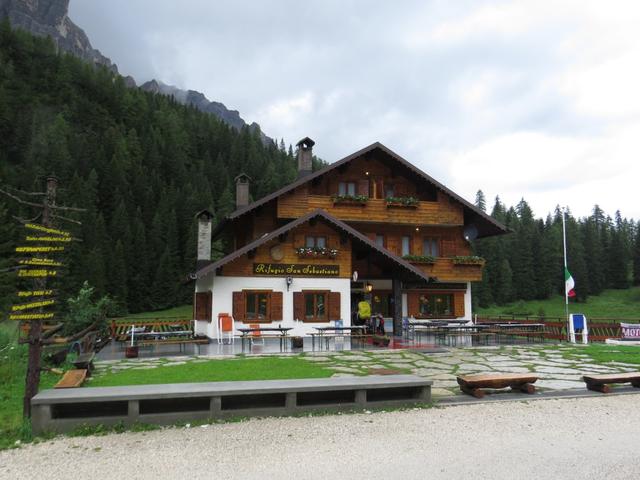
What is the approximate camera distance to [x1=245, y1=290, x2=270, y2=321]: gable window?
18.8m

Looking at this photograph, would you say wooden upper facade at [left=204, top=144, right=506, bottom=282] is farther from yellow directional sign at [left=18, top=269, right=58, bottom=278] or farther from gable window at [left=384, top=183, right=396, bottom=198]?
yellow directional sign at [left=18, top=269, right=58, bottom=278]

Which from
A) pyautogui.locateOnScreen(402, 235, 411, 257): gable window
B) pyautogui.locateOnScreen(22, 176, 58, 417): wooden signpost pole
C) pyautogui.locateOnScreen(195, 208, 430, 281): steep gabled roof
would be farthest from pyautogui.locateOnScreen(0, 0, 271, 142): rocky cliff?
pyautogui.locateOnScreen(22, 176, 58, 417): wooden signpost pole

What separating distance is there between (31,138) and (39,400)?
97.0m

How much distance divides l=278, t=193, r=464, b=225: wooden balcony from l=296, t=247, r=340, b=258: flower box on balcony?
11.2ft

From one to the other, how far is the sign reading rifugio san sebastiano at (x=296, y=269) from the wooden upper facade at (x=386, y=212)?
7.33ft

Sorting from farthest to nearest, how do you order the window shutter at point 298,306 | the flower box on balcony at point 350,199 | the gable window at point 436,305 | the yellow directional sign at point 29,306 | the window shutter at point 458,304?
1. the window shutter at point 458,304
2. the gable window at point 436,305
3. the flower box on balcony at point 350,199
4. the window shutter at point 298,306
5. the yellow directional sign at point 29,306

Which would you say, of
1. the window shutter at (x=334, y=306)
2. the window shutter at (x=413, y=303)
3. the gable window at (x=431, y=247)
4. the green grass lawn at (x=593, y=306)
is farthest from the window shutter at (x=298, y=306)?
the green grass lawn at (x=593, y=306)

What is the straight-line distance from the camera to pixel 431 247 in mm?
25219

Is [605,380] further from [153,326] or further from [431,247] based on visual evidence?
[153,326]

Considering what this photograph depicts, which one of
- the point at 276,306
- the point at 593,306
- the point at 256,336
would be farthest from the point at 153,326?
the point at 593,306

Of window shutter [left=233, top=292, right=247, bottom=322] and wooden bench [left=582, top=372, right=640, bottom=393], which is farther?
window shutter [left=233, top=292, right=247, bottom=322]

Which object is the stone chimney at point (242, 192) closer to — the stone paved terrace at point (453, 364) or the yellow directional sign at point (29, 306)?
the stone paved terrace at point (453, 364)

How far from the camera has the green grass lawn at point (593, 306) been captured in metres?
66.2

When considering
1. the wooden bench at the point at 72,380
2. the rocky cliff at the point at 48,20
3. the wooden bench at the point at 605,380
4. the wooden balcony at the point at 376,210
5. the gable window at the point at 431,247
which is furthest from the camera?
the rocky cliff at the point at 48,20
